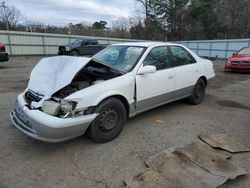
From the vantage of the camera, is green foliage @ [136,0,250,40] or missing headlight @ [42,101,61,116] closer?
missing headlight @ [42,101,61,116]

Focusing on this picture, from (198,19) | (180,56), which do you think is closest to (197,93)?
(180,56)

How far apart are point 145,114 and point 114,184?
234cm

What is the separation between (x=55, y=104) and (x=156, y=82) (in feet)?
6.45

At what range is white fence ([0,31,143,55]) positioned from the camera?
17.6m

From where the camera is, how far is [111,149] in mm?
3145

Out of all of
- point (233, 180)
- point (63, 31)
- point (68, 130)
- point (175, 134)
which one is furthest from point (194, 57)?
point (63, 31)

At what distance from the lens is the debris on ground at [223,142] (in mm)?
3146

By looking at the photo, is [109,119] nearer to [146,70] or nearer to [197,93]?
[146,70]

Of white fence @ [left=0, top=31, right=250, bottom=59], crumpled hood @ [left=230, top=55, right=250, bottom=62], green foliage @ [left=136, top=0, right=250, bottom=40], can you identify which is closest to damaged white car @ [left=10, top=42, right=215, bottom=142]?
crumpled hood @ [left=230, top=55, right=250, bottom=62]

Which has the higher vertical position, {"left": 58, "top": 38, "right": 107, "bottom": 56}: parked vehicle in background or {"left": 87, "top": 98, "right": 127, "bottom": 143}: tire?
{"left": 58, "top": 38, "right": 107, "bottom": 56}: parked vehicle in background

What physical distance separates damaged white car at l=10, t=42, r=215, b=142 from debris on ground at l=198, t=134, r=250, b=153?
1162 millimetres

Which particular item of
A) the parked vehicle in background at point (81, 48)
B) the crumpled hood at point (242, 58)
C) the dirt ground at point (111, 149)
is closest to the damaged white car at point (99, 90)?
the dirt ground at point (111, 149)

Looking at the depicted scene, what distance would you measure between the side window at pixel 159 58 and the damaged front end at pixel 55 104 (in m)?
0.79

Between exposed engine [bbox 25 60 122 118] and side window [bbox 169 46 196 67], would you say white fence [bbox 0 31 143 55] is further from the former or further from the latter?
side window [bbox 169 46 196 67]
